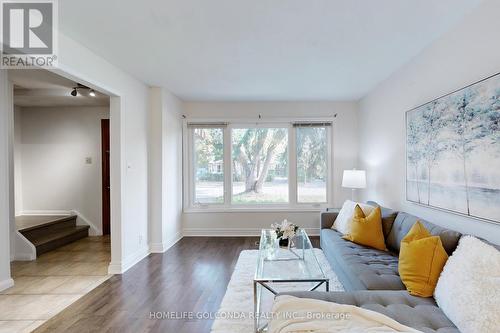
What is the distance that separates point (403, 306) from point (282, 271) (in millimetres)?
1003

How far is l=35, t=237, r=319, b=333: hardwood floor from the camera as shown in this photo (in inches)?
86.1

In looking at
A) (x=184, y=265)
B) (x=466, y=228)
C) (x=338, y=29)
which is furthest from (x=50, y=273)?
(x=466, y=228)

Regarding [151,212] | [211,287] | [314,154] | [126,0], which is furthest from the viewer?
[314,154]

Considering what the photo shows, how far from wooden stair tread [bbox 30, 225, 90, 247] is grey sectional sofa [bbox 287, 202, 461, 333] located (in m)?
4.17

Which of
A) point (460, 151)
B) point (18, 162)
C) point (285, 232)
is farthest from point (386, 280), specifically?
point (18, 162)

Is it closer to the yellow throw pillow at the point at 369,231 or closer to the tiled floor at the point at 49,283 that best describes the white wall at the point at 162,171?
the tiled floor at the point at 49,283

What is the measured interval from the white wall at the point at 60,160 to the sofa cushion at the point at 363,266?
4.48m

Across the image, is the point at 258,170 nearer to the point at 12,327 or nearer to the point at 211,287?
the point at 211,287

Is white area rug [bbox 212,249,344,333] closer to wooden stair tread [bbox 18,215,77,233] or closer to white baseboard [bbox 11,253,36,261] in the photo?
white baseboard [bbox 11,253,36,261]

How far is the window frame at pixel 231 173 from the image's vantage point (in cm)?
499

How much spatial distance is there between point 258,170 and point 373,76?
2482 millimetres

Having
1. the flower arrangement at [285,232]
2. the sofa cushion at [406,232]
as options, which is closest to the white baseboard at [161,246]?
the flower arrangement at [285,232]

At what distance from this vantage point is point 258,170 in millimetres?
5078

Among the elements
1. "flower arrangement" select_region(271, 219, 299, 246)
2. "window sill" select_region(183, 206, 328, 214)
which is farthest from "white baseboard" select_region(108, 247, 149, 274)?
"flower arrangement" select_region(271, 219, 299, 246)
